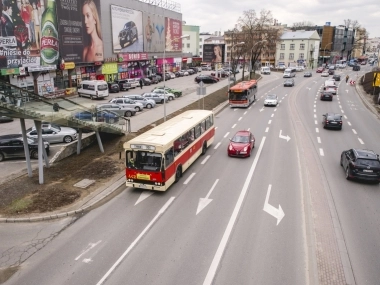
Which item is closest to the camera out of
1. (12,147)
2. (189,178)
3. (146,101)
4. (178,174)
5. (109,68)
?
(178,174)

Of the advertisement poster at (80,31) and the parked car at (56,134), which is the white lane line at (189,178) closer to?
the parked car at (56,134)

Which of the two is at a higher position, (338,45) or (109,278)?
(338,45)

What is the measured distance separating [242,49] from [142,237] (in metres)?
66.5

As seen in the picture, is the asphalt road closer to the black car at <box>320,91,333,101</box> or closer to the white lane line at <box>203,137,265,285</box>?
the white lane line at <box>203,137,265,285</box>

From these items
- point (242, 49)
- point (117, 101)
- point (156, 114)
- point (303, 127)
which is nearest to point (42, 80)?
point (117, 101)

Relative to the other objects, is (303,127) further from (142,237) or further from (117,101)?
(142,237)

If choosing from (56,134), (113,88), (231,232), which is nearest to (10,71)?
(56,134)

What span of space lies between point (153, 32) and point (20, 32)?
32.9 metres

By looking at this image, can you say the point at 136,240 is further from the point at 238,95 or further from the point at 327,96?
the point at 327,96

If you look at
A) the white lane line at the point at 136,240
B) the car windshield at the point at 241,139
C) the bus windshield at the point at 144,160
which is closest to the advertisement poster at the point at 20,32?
the bus windshield at the point at 144,160

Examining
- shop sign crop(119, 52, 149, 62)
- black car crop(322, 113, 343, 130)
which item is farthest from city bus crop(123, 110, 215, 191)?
shop sign crop(119, 52, 149, 62)

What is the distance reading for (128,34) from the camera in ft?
188

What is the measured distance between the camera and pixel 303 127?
30.5 m

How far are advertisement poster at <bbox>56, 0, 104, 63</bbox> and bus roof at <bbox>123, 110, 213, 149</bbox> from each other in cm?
2891
